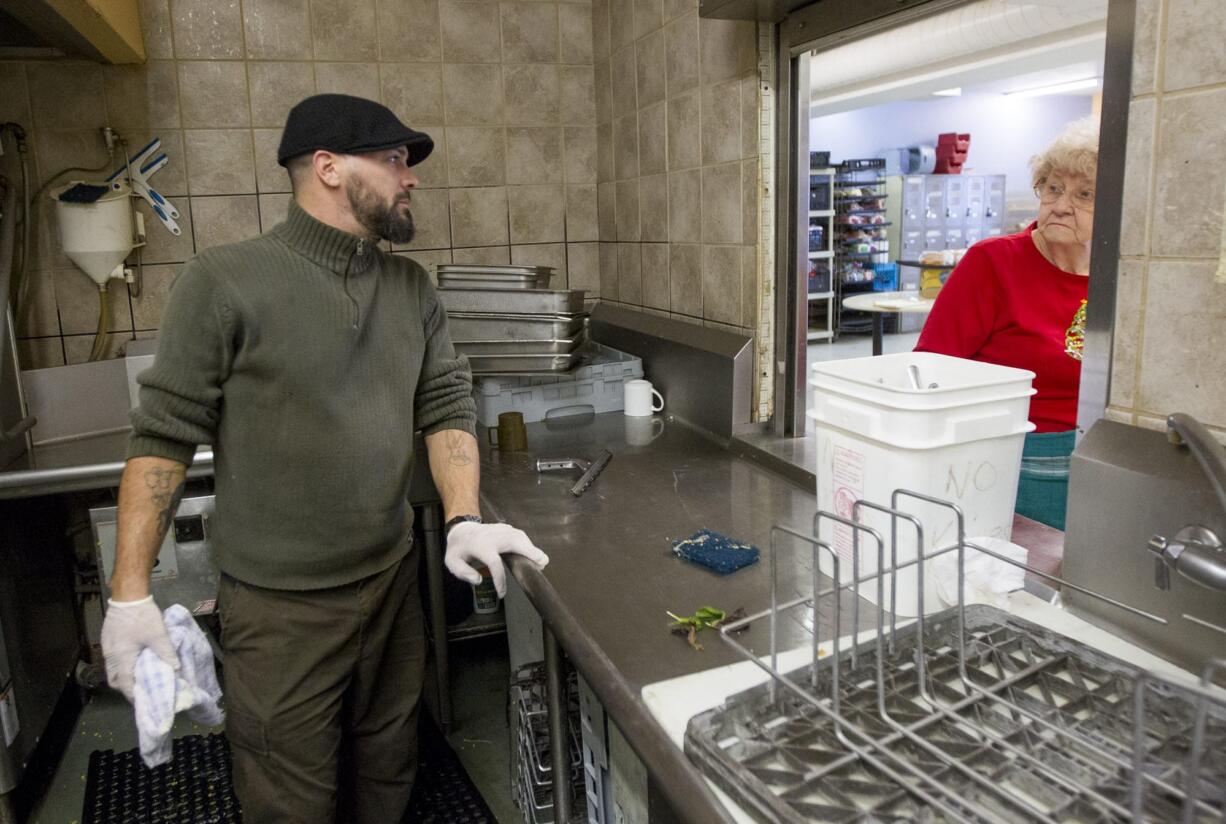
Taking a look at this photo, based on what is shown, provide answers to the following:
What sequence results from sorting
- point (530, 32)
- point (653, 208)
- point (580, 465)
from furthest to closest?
point (530, 32) → point (653, 208) → point (580, 465)

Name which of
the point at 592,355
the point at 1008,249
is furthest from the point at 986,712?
the point at 592,355

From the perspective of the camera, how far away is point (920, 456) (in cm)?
115

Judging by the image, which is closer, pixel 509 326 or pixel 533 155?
pixel 509 326

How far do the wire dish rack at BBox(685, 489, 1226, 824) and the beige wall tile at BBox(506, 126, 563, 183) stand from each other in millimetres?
2291

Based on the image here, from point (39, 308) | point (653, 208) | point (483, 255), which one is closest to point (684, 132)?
point (653, 208)

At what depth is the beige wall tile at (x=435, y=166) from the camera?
9.46 feet

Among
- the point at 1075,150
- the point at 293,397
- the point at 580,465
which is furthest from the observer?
the point at 580,465

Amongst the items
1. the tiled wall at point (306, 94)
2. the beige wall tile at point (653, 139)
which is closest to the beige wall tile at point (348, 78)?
the tiled wall at point (306, 94)

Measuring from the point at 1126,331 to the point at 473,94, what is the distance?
7.44 ft

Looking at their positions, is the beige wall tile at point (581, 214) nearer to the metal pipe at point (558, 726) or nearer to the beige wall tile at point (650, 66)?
the beige wall tile at point (650, 66)

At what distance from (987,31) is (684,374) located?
1051 millimetres

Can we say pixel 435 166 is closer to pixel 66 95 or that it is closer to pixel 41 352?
pixel 66 95

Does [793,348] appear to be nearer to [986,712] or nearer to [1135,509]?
[1135,509]

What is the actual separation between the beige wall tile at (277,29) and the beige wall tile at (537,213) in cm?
76
